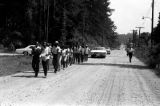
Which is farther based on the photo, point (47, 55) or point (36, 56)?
point (47, 55)

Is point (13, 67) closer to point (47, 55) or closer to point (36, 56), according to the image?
point (47, 55)

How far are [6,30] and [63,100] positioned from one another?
58.1 meters

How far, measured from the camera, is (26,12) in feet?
223

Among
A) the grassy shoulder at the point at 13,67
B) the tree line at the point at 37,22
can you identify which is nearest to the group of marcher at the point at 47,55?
the grassy shoulder at the point at 13,67

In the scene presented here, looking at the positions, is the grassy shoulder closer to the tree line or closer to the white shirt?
the white shirt

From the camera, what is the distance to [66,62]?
93.6 ft

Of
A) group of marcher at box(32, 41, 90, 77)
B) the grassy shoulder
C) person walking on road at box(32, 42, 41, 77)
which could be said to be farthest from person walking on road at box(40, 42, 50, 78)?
the grassy shoulder

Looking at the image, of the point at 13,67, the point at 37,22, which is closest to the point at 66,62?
the point at 13,67

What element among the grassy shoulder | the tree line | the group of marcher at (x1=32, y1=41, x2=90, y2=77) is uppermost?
the tree line

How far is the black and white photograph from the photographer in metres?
13.0

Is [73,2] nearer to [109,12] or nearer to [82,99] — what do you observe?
[109,12]

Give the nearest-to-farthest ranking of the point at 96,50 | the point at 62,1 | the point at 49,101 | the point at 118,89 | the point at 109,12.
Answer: the point at 49,101, the point at 118,89, the point at 96,50, the point at 62,1, the point at 109,12

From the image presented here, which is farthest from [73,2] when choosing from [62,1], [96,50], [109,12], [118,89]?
[118,89]

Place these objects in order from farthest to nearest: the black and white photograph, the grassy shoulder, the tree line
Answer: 1. the tree line
2. the grassy shoulder
3. the black and white photograph
